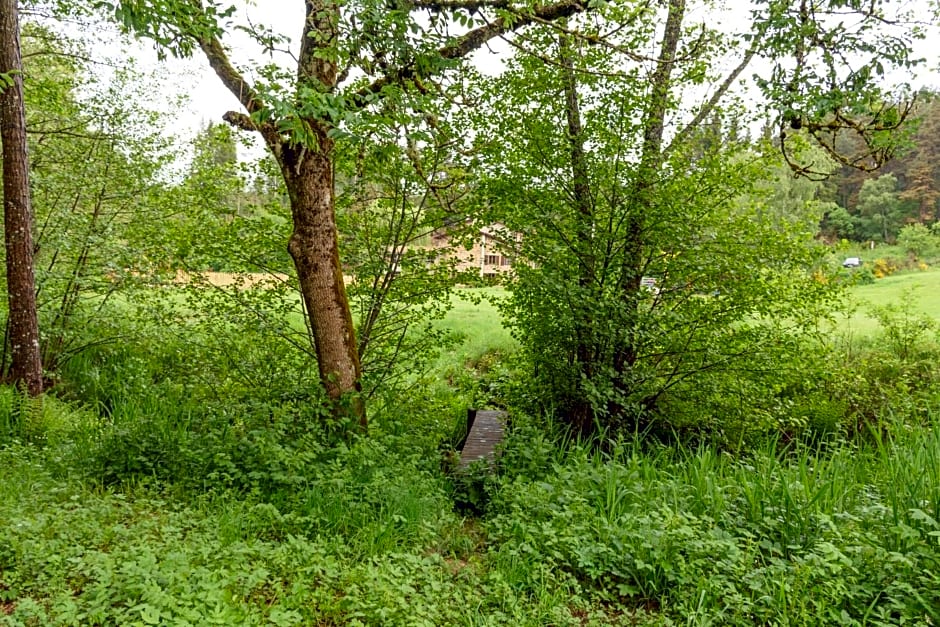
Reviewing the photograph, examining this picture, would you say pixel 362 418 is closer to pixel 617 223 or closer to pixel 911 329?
pixel 617 223

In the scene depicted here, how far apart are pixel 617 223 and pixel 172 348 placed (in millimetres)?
5170

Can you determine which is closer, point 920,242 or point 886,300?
point 886,300

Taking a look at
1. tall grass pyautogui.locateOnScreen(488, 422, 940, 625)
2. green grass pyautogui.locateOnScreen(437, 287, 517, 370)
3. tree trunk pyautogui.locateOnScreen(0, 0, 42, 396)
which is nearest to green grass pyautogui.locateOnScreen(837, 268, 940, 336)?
tall grass pyautogui.locateOnScreen(488, 422, 940, 625)

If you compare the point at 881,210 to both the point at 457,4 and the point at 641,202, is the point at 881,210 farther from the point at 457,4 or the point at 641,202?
the point at 457,4

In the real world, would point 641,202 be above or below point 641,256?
above

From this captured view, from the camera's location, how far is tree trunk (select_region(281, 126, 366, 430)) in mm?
3750

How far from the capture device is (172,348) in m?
5.92

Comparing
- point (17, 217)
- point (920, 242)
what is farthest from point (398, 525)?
point (920, 242)

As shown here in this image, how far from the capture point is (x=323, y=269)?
394 cm

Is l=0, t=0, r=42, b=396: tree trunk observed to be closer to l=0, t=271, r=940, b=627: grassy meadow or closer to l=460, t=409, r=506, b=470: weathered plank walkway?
l=0, t=271, r=940, b=627: grassy meadow

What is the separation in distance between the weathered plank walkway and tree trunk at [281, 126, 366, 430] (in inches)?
40.0

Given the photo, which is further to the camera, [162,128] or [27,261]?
[162,128]

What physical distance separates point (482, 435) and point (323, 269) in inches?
91.4

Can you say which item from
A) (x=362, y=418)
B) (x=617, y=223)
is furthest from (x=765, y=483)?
(x=362, y=418)
